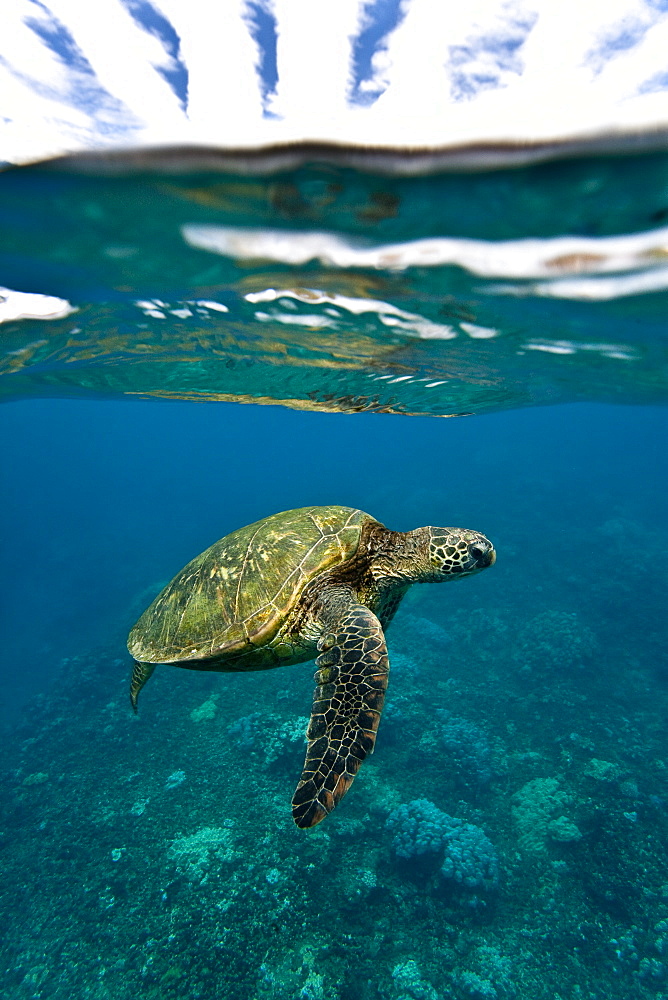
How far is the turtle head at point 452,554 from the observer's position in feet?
15.4

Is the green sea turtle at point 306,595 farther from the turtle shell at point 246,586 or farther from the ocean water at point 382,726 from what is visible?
the ocean water at point 382,726

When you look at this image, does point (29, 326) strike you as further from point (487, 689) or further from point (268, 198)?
point (487, 689)

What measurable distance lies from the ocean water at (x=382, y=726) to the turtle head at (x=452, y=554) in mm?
3462

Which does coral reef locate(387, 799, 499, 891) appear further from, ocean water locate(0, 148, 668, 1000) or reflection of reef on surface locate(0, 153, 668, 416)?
reflection of reef on surface locate(0, 153, 668, 416)

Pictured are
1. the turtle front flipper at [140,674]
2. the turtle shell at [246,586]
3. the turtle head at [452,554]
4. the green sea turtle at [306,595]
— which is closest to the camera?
the green sea turtle at [306,595]

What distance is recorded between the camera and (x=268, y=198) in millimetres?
4324

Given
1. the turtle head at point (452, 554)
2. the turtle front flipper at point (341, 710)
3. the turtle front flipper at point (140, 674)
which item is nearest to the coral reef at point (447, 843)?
the turtle front flipper at point (140, 674)

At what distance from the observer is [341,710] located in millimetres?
3295

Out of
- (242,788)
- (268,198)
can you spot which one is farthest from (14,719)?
(268,198)

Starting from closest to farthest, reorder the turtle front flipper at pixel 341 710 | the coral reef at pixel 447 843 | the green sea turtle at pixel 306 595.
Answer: the turtle front flipper at pixel 341 710, the green sea turtle at pixel 306 595, the coral reef at pixel 447 843

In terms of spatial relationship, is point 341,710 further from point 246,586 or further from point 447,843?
point 447,843

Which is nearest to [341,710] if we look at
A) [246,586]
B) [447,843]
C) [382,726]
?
[246,586]

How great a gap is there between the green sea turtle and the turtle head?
0.01 m

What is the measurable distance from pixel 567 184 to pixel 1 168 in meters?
5.16
